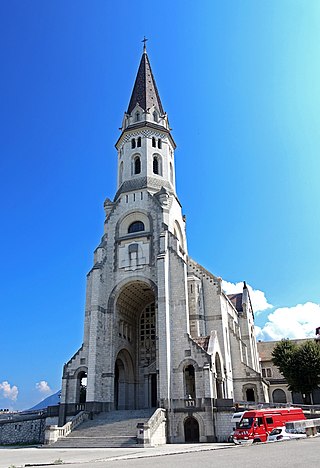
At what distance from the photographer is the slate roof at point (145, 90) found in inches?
1970

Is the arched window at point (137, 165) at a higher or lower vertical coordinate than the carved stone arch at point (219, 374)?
higher

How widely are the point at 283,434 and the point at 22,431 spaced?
2320cm

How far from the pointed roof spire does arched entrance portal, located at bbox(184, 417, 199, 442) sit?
35.0 metres

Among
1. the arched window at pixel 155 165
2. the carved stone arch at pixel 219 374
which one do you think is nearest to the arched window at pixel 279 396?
the carved stone arch at pixel 219 374

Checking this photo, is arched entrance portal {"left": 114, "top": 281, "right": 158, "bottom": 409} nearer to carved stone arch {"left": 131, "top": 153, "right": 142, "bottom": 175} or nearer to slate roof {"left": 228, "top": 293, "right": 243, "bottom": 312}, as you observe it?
carved stone arch {"left": 131, "top": 153, "right": 142, "bottom": 175}

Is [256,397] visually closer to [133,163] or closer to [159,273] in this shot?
[159,273]

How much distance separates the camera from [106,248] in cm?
4103

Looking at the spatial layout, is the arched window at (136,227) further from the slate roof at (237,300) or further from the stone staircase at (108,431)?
the slate roof at (237,300)

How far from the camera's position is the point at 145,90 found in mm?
51250

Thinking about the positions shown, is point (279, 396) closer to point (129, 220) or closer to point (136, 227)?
point (136, 227)

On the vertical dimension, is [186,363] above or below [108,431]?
above

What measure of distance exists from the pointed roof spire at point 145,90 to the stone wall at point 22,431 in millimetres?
36010

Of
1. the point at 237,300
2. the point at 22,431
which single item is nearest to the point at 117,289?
the point at 22,431

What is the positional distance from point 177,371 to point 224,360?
24.5 feet
